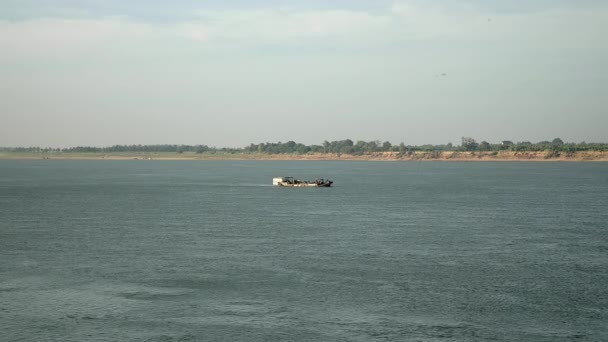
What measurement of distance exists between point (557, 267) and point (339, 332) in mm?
28929

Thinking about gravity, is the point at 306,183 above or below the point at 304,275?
above

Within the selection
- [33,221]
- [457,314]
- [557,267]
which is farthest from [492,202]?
[457,314]

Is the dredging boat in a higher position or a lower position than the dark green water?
higher

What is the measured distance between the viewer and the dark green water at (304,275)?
45.4 m

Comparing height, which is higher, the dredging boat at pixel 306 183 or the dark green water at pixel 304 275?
the dredging boat at pixel 306 183

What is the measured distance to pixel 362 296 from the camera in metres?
53.1

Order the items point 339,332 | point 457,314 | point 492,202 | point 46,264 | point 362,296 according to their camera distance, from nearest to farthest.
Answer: point 339,332
point 457,314
point 362,296
point 46,264
point 492,202

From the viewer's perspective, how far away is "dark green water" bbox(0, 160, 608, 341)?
45.4 m

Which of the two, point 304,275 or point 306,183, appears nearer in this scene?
point 304,275

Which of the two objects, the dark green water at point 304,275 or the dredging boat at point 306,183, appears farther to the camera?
the dredging boat at point 306,183

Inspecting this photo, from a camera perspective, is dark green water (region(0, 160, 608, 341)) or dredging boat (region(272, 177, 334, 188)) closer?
dark green water (region(0, 160, 608, 341))

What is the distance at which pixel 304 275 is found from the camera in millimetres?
60250

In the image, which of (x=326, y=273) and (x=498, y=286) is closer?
(x=498, y=286)

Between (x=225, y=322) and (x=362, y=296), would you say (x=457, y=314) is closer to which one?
(x=362, y=296)
